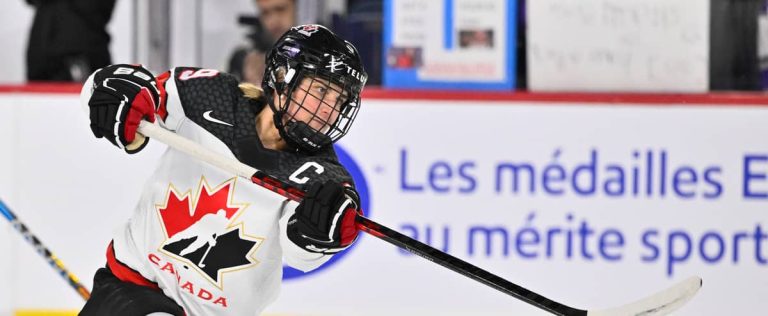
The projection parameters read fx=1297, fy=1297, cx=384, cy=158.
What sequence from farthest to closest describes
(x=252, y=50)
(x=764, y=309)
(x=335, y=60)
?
(x=252, y=50), (x=764, y=309), (x=335, y=60)

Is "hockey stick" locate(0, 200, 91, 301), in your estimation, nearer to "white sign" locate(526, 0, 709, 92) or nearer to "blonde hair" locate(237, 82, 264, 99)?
"blonde hair" locate(237, 82, 264, 99)

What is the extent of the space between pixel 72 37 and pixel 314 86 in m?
2.38

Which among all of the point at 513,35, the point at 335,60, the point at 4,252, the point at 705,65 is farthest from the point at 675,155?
the point at 4,252

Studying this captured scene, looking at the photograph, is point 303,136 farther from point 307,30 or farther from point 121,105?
point 121,105

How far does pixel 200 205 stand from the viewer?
2.51 meters

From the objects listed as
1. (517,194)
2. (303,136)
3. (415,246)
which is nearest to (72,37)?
(517,194)

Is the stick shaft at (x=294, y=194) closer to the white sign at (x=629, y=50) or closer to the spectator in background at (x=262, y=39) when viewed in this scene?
the white sign at (x=629, y=50)

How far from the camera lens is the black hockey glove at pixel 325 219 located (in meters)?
2.29

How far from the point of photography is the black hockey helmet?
7.93ft

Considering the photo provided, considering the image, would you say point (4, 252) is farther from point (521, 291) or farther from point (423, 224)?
point (521, 291)

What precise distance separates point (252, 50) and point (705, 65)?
153 cm

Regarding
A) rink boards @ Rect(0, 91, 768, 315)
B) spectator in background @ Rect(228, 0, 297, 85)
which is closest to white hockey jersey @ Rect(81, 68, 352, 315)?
rink boards @ Rect(0, 91, 768, 315)

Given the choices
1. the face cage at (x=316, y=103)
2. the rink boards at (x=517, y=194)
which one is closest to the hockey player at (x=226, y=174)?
the face cage at (x=316, y=103)

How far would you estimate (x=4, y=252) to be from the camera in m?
4.05
